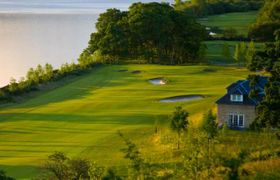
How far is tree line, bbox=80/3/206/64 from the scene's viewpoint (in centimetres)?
8869

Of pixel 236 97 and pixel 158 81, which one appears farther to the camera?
pixel 158 81

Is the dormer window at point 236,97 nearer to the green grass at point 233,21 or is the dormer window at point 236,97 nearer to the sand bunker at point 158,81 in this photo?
the sand bunker at point 158,81

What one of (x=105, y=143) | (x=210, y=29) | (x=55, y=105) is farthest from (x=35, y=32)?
(x=105, y=143)

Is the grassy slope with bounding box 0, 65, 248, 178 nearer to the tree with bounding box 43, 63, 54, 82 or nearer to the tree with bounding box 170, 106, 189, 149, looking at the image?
the tree with bounding box 170, 106, 189, 149

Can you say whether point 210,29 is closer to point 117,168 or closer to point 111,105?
point 111,105

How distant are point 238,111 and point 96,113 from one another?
15068 mm

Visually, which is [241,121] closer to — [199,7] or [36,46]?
[36,46]

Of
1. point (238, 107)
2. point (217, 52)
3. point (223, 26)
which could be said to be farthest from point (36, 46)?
point (238, 107)

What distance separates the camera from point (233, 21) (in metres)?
146

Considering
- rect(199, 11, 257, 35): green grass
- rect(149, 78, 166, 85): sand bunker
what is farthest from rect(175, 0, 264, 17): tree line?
rect(149, 78, 166, 85): sand bunker

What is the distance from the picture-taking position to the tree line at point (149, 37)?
8869 cm

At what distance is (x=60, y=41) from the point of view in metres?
134

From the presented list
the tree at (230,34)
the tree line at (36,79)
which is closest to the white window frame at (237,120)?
the tree line at (36,79)

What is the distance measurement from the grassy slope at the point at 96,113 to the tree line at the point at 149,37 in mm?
14570
